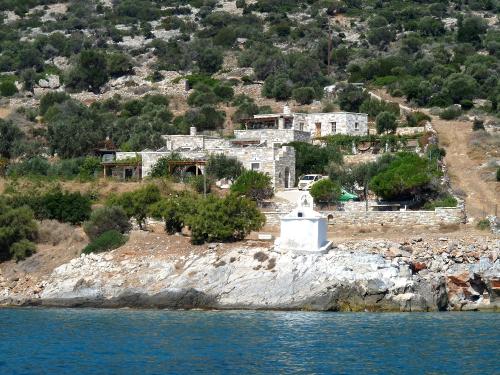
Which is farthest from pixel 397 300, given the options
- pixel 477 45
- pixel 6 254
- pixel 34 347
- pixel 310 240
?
pixel 477 45

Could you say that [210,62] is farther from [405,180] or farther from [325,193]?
[405,180]

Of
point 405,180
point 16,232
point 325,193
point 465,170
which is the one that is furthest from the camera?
point 465,170

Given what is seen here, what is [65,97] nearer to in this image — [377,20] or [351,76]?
[351,76]

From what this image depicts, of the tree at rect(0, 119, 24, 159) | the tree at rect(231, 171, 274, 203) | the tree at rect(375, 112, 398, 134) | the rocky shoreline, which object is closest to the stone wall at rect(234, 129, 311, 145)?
the tree at rect(375, 112, 398, 134)

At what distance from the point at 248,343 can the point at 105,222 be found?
2082 centimetres

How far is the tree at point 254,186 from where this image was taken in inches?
2761

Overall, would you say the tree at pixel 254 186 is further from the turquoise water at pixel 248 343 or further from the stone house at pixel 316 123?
the turquoise water at pixel 248 343

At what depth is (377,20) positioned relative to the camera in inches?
5369

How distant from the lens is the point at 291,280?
188 feet

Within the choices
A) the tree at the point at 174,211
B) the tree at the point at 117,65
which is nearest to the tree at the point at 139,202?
the tree at the point at 174,211

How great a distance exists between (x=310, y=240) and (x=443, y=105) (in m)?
38.6

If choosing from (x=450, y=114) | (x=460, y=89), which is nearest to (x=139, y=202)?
(x=450, y=114)

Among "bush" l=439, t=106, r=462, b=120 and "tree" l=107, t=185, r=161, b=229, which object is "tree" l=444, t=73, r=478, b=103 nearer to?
"bush" l=439, t=106, r=462, b=120

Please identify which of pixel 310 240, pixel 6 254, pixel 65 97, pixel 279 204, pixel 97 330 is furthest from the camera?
pixel 65 97
